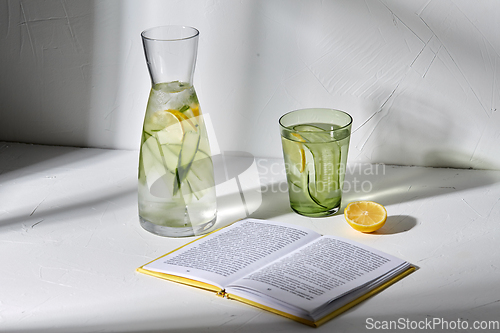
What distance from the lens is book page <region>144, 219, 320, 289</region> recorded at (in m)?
0.74

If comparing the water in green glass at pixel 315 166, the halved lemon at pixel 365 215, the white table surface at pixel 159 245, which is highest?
the water in green glass at pixel 315 166

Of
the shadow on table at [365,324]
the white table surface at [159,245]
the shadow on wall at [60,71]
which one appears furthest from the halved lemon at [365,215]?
the shadow on wall at [60,71]

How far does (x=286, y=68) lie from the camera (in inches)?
42.3

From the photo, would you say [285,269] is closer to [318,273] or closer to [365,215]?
[318,273]

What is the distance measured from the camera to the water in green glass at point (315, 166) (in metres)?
0.89

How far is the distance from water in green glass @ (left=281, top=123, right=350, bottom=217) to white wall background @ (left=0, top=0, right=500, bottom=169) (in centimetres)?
18

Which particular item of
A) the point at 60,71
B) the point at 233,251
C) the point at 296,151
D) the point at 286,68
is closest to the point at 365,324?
the point at 233,251

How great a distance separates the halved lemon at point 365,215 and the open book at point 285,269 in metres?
0.05

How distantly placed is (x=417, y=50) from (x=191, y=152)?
1.57ft

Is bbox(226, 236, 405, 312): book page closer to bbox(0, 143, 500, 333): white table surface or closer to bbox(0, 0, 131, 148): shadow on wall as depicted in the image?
bbox(0, 143, 500, 333): white table surface

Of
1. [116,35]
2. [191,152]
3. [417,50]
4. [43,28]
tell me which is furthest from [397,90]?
[43,28]

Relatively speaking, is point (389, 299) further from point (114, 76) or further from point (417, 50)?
point (114, 76)

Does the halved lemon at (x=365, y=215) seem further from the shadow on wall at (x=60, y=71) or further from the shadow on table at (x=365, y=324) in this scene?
the shadow on wall at (x=60, y=71)

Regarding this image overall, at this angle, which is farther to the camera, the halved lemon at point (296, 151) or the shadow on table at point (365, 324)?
the halved lemon at point (296, 151)
